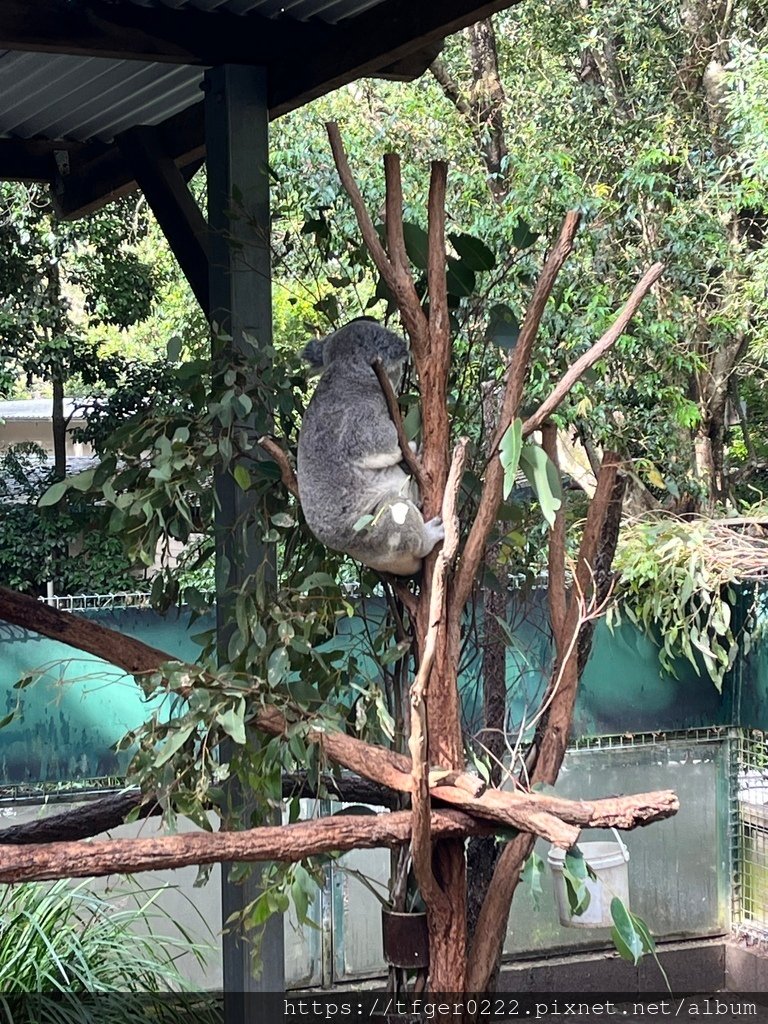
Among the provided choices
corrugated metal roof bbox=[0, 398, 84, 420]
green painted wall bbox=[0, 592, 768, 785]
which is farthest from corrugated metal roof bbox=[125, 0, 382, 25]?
corrugated metal roof bbox=[0, 398, 84, 420]

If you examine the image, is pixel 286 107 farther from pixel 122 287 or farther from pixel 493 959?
pixel 122 287

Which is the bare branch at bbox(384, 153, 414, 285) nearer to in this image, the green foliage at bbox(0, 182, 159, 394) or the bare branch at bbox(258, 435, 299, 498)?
the bare branch at bbox(258, 435, 299, 498)

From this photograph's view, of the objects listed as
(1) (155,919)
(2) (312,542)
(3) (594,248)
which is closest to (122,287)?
(3) (594,248)

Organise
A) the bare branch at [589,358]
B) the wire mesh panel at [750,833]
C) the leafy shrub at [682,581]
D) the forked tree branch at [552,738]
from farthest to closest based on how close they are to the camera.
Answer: the wire mesh panel at [750,833]
the leafy shrub at [682,581]
the forked tree branch at [552,738]
the bare branch at [589,358]

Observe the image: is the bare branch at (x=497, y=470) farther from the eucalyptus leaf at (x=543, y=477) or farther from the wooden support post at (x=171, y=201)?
the wooden support post at (x=171, y=201)

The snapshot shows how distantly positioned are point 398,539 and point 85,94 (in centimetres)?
168

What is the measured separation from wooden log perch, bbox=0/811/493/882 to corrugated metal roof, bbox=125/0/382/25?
1560 mm

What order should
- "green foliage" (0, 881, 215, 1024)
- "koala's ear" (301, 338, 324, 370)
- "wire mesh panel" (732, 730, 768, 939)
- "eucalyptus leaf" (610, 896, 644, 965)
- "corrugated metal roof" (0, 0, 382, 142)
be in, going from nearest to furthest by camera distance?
1. "eucalyptus leaf" (610, 896, 644, 965)
2. "koala's ear" (301, 338, 324, 370)
3. "corrugated metal roof" (0, 0, 382, 142)
4. "green foliage" (0, 881, 215, 1024)
5. "wire mesh panel" (732, 730, 768, 939)

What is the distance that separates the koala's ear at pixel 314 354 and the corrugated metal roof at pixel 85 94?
0.88 meters

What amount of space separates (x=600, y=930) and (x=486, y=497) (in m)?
2.60

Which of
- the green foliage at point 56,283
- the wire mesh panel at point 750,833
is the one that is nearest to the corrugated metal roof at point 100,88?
the wire mesh panel at point 750,833

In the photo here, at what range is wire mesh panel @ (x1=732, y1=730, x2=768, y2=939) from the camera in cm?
389

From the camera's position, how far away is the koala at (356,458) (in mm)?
1824

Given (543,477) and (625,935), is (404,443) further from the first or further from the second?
(625,935)
